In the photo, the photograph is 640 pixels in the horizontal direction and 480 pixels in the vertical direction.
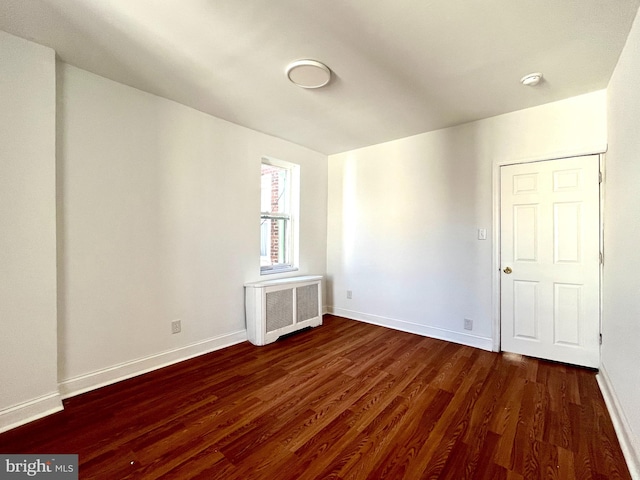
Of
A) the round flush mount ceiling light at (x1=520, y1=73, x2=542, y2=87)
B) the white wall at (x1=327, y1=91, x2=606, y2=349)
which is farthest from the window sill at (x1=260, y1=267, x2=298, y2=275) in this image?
the round flush mount ceiling light at (x1=520, y1=73, x2=542, y2=87)

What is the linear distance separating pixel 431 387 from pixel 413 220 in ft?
6.46

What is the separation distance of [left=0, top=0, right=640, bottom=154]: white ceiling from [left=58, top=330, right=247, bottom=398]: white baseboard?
7.82ft

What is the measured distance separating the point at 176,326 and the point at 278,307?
108 cm

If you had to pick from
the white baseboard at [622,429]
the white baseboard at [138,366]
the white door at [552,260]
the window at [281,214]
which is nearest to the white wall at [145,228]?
the white baseboard at [138,366]

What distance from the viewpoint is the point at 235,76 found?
220 cm

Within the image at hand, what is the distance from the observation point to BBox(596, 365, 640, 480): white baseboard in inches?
54.2

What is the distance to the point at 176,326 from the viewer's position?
8.70 ft

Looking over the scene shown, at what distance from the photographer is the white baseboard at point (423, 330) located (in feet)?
9.82

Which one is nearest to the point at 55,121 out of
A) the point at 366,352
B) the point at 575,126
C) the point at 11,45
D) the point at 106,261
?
the point at 11,45

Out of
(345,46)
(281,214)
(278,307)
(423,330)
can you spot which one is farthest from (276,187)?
(423,330)

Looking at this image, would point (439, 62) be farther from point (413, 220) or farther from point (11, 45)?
point (11, 45)

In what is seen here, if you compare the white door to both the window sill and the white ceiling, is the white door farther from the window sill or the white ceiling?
the window sill

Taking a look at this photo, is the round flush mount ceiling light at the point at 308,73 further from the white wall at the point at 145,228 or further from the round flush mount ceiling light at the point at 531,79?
the round flush mount ceiling light at the point at 531,79

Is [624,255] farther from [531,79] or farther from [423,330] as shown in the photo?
[423,330]
